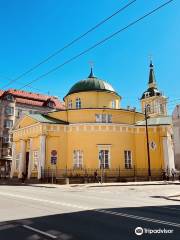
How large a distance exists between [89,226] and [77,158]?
28.0m

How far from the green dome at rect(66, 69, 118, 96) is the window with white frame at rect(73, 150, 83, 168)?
31.5ft

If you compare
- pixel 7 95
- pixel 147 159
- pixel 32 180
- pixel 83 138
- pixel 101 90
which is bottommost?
pixel 32 180

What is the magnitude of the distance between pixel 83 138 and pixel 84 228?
28301 mm

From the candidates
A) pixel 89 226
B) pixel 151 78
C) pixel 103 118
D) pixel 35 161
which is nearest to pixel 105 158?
pixel 103 118

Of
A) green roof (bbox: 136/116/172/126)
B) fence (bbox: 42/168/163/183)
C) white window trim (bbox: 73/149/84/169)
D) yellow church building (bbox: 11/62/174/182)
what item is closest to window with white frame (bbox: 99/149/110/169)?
yellow church building (bbox: 11/62/174/182)

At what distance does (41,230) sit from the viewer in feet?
23.2

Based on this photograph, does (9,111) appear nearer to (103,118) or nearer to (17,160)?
(17,160)

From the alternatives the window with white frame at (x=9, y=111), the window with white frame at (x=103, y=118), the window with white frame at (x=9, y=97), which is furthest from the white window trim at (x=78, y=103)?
the window with white frame at (x=9, y=97)

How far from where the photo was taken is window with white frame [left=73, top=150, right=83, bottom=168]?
35.1m

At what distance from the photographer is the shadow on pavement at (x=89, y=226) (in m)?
6.47

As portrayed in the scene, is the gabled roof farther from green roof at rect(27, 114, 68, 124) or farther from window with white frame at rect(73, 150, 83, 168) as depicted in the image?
window with white frame at rect(73, 150, 83, 168)

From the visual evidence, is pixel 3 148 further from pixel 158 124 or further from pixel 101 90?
pixel 158 124

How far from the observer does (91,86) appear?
40.9 m

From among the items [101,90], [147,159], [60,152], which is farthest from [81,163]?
[101,90]
